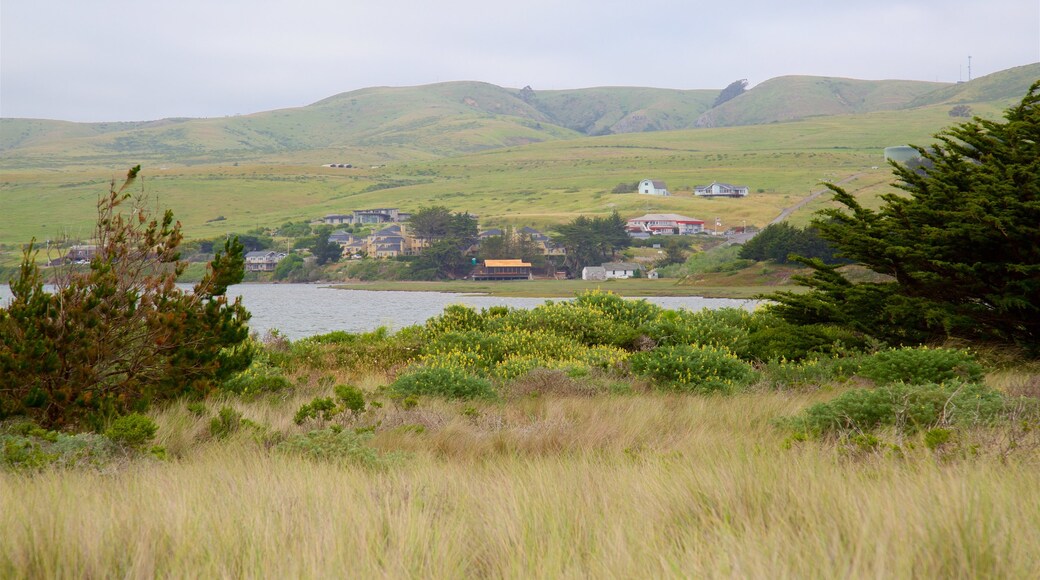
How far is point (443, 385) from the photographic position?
10367 mm

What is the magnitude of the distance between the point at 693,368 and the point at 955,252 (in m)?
4.50

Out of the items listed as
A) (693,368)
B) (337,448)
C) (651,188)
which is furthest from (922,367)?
(651,188)

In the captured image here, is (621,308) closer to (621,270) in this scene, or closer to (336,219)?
(621,270)

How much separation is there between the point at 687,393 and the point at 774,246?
58.7 metres

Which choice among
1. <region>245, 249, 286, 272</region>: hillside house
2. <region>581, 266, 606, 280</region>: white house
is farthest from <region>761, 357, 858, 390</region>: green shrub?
<region>245, 249, 286, 272</region>: hillside house

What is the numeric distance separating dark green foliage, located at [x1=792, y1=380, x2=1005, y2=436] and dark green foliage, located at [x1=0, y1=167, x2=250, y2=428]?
18.6 feet

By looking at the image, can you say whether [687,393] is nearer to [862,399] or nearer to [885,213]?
[862,399]

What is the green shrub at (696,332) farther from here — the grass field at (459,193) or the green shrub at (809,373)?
the grass field at (459,193)

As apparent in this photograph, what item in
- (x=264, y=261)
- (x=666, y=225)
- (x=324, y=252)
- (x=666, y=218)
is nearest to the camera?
(x=324, y=252)

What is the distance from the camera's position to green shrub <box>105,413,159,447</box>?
6469 mm

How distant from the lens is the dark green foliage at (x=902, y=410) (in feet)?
22.6

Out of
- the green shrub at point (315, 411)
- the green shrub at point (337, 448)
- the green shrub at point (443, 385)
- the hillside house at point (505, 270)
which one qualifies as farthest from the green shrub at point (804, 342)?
the hillside house at point (505, 270)

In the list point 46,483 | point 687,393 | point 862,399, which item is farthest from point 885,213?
point 46,483

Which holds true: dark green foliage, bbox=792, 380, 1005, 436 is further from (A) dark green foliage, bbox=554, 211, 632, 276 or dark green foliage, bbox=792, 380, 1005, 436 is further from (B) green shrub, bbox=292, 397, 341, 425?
(A) dark green foliage, bbox=554, 211, 632, 276
